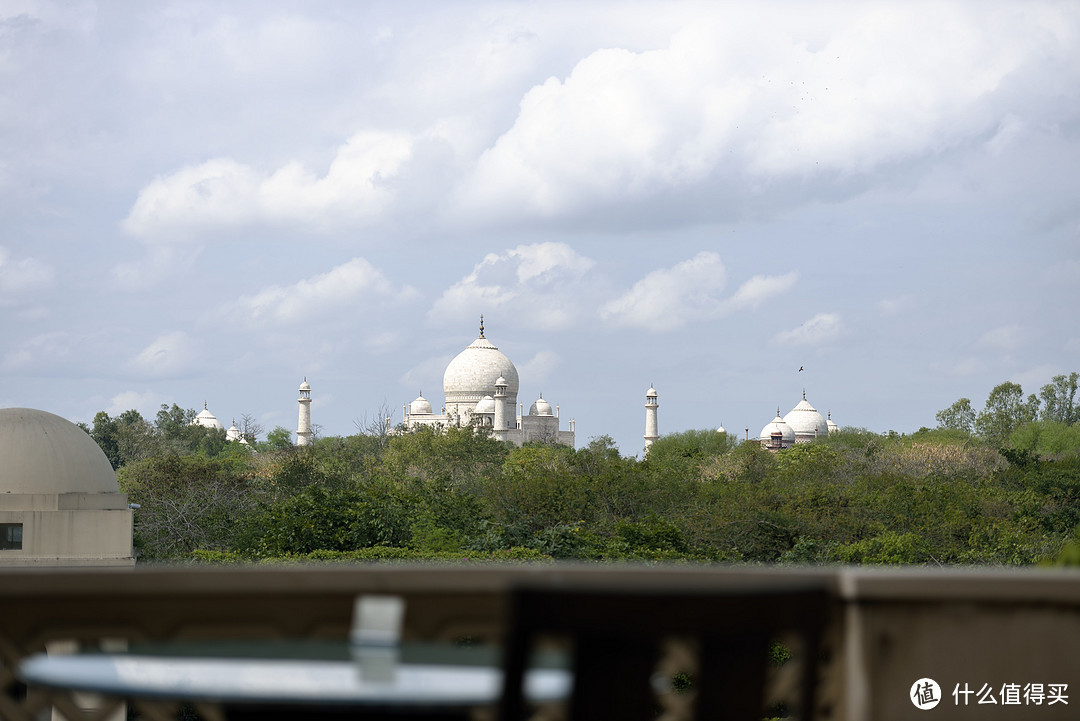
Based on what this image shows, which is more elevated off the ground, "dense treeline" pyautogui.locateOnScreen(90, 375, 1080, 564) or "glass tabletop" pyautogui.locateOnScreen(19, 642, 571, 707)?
"glass tabletop" pyautogui.locateOnScreen(19, 642, 571, 707)

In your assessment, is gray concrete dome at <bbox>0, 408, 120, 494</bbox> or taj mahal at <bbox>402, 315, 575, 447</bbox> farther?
taj mahal at <bbox>402, 315, 575, 447</bbox>

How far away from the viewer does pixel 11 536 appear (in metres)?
18.8

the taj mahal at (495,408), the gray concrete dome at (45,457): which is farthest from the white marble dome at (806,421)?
the gray concrete dome at (45,457)

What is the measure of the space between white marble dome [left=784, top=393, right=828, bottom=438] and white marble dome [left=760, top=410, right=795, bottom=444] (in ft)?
4.97

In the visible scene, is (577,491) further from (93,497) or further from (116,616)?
(116,616)

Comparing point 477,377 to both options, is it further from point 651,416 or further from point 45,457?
point 45,457

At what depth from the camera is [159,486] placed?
3550cm

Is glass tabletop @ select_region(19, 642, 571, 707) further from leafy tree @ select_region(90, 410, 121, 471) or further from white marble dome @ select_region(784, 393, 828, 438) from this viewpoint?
white marble dome @ select_region(784, 393, 828, 438)

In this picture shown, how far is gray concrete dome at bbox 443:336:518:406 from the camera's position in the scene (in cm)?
7775

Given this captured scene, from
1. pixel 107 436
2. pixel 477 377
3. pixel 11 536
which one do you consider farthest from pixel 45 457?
pixel 477 377

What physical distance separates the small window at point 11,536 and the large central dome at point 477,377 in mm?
58154

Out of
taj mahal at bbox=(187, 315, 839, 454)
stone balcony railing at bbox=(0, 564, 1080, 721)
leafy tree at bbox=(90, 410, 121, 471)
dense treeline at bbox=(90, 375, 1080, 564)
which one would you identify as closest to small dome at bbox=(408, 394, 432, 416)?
taj mahal at bbox=(187, 315, 839, 454)

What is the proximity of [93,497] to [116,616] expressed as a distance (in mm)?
18356

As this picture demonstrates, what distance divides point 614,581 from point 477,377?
76.1m
